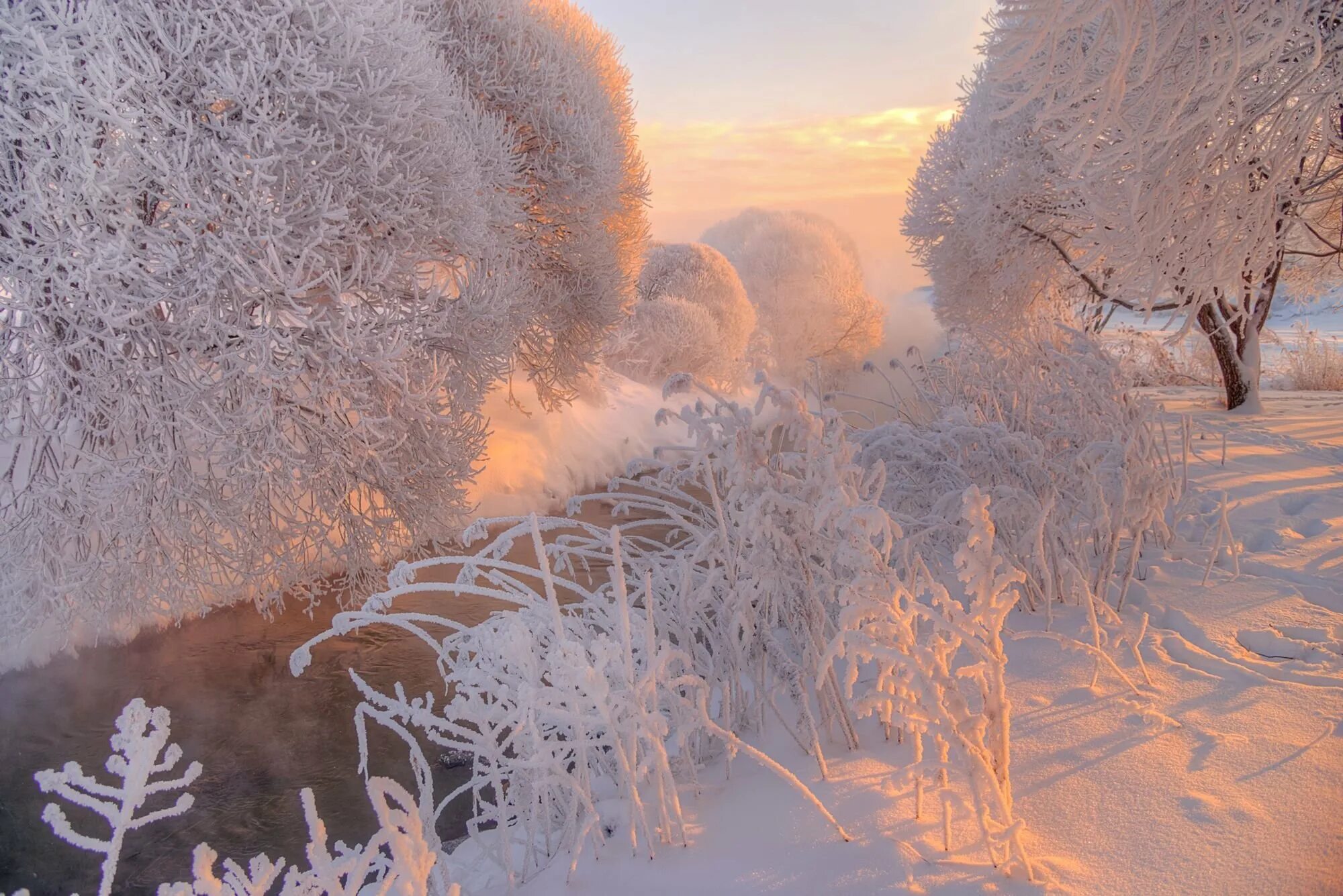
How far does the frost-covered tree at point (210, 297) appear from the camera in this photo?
19.1 ft

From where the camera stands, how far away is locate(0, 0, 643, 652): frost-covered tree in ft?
19.1

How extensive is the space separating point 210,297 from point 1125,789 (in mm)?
6118

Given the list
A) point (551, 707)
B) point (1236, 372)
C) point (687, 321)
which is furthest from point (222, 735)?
point (687, 321)

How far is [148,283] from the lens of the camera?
19.3 feet

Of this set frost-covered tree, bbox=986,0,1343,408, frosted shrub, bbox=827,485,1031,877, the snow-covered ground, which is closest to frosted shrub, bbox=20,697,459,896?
the snow-covered ground

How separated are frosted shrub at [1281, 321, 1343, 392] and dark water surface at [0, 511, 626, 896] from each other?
1298 centimetres

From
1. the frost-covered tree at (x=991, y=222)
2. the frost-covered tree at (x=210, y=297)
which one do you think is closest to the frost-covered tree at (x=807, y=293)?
the frost-covered tree at (x=991, y=222)

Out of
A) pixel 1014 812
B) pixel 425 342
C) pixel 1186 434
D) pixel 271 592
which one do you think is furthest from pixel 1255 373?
pixel 271 592

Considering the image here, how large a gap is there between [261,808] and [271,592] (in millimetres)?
3558

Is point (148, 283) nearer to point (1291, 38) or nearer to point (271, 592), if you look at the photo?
point (271, 592)

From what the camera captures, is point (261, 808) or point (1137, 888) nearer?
point (1137, 888)

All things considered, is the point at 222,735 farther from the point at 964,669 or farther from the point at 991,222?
the point at 991,222

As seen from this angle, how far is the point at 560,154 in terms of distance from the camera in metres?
10.9

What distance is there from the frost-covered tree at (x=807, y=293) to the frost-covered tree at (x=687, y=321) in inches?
113
